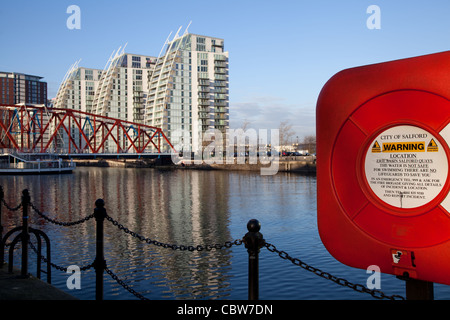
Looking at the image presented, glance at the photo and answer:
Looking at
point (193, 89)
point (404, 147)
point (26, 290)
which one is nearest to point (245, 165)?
point (193, 89)

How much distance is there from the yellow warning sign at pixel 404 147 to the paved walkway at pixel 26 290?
4223 millimetres

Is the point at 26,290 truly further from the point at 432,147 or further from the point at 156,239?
the point at 156,239

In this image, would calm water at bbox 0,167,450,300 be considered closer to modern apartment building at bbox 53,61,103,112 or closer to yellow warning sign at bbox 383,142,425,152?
yellow warning sign at bbox 383,142,425,152

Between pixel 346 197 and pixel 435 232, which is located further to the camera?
pixel 346 197

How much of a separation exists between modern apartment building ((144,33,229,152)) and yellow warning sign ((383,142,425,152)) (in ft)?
348

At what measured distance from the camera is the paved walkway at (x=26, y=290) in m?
5.47

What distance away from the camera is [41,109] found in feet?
281

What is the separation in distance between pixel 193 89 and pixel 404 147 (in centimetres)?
11015

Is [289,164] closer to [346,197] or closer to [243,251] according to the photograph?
[243,251]

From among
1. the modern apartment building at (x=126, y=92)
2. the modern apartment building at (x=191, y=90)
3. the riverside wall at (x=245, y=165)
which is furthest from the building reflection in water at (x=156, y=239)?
the modern apartment building at (x=126, y=92)

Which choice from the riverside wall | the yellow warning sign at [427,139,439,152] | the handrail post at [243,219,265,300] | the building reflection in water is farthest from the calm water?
the riverside wall
